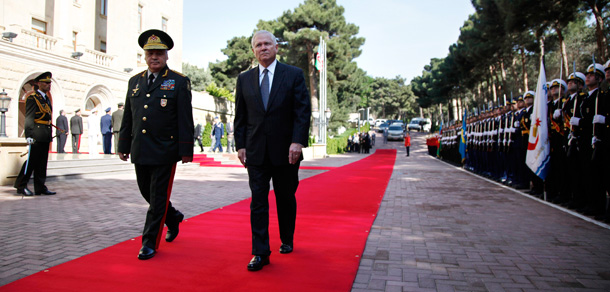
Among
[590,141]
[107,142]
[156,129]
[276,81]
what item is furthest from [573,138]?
[107,142]

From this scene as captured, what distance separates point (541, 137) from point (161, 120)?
239 inches

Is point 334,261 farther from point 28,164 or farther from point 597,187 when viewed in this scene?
point 28,164

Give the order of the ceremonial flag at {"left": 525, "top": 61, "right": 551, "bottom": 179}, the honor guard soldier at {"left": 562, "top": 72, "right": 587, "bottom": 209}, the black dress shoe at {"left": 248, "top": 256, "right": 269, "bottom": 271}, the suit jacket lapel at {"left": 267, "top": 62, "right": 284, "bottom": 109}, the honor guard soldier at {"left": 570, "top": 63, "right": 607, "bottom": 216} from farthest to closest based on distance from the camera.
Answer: the ceremonial flag at {"left": 525, "top": 61, "right": 551, "bottom": 179} → the honor guard soldier at {"left": 562, "top": 72, "right": 587, "bottom": 209} → the honor guard soldier at {"left": 570, "top": 63, "right": 607, "bottom": 216} → the suit jacket lapel at {"left": 267, "top": 62, "right": 284, "bottom": 109} → the black dress shoe at {"left": 248, "top": 256, "right": 269, "bottom": 271}

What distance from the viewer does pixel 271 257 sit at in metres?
3.62

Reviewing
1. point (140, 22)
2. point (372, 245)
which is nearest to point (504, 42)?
point (140, 22)

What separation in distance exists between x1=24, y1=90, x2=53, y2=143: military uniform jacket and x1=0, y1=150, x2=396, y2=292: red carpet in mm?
3467

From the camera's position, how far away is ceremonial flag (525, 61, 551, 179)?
6957 millimetres

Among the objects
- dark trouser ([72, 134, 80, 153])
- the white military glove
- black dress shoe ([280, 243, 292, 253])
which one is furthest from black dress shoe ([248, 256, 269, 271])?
dark trouser ([72, 134, 80, 153])

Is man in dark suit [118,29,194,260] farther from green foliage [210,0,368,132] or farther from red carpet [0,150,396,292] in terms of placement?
green foliage [210,0,368,132]

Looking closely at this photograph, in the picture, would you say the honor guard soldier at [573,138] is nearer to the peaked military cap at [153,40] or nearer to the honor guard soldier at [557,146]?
the honor guard soldier at [557,146]

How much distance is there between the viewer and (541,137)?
22.9ft

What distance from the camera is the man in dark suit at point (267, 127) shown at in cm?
333

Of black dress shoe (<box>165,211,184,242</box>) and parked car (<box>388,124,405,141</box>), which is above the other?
parked car (<box>388,124,405,141</box>)

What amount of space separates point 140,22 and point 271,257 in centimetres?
2727
